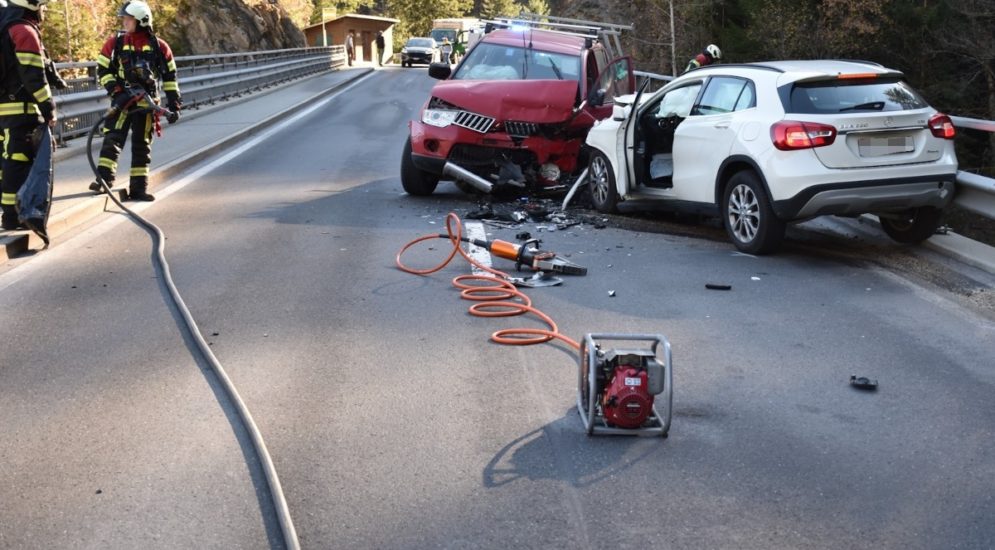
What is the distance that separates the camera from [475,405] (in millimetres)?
5070

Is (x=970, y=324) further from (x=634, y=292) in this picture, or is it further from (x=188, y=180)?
(x=188, y=180)

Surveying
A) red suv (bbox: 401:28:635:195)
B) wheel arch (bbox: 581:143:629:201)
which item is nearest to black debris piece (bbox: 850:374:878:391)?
wheel arch (bbox: 581:143:629:201)

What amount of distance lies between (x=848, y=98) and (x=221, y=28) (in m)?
45.4

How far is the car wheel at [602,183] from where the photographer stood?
1068 centimetres

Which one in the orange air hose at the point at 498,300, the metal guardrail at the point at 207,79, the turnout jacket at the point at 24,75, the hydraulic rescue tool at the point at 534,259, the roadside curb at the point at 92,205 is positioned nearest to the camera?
the orange air hose at the point at 498,300

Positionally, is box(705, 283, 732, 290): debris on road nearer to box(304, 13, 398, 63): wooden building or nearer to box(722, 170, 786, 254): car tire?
box(722, 170, 786, 254): car tire

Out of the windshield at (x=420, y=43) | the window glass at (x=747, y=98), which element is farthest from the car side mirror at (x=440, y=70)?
the windshield at (x=420, y=43)

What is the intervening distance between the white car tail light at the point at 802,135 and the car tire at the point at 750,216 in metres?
0.43

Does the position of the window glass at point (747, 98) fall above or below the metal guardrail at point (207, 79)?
above

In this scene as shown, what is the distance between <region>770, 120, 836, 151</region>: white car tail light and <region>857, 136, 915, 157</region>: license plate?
0.90 ft

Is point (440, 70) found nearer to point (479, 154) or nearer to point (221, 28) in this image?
point (479, 154)

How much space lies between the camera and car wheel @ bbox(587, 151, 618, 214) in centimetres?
1068

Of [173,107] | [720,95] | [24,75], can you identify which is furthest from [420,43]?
[24,75]

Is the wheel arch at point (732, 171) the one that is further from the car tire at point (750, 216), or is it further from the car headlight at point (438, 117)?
the car headlight at point (438, 117)
